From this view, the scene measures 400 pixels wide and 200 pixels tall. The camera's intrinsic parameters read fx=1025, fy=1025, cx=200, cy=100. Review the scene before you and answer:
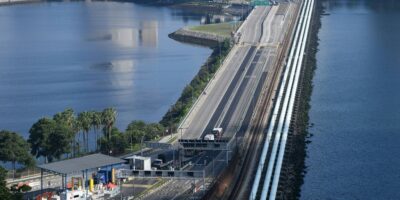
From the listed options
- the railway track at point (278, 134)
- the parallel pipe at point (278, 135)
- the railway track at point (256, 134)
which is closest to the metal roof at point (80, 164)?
the railway track at point (256, 134)

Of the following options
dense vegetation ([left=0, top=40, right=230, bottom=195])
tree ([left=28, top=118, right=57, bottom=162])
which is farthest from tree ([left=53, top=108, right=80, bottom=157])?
tree ([left=28, top=118, right=57, bottom=162])

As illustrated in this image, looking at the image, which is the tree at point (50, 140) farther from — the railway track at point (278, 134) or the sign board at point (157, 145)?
the railway track at point (278, 134)

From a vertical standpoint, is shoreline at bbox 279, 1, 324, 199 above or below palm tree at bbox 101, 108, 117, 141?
below

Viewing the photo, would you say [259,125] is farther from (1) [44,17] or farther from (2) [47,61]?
(1) [44,17]

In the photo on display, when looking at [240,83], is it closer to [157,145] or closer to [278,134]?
[278,134]

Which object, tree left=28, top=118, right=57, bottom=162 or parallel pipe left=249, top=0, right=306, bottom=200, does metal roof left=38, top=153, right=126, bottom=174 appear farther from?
tree left=28, top=118, right=57, bottom=162

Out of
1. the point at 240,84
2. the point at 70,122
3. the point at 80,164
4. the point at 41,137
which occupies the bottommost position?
the point at 240,84

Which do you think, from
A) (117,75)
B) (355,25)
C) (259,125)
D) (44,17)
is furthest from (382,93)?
(44,17)

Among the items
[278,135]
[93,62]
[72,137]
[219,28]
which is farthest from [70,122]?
[219,28]
